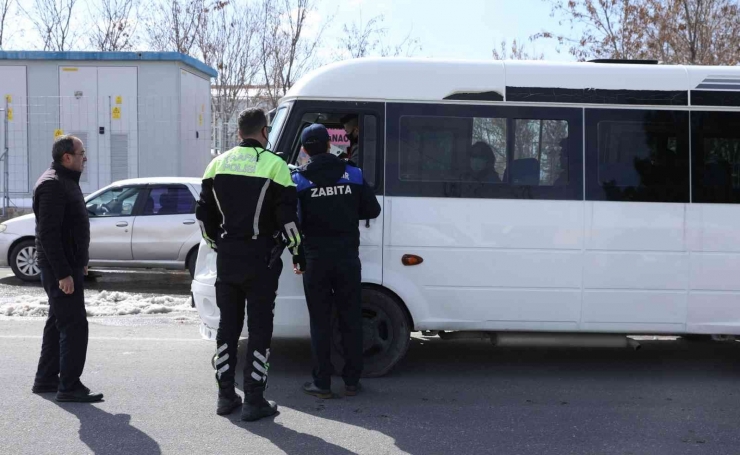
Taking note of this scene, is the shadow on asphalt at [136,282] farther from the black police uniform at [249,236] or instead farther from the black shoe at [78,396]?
the black police uniform at [249,236]

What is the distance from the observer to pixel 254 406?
18.8ft

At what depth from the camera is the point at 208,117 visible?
19.8 meters

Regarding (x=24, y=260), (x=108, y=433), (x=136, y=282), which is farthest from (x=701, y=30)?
(x=108, y=433)

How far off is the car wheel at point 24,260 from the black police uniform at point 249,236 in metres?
7.16

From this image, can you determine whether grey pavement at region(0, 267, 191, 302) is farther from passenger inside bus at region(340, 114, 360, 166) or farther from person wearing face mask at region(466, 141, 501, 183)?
person wearing face mask at region(466, 141, 501, 183)

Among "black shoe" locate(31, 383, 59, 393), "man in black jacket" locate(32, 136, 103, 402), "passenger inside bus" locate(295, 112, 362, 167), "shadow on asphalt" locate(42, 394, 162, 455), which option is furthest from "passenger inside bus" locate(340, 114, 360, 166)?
"black shoe" locate(31, 383, 59, 393)

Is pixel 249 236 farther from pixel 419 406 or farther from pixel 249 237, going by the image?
pixel 419 406

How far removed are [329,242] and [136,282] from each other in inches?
282

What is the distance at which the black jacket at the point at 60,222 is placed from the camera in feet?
19.2

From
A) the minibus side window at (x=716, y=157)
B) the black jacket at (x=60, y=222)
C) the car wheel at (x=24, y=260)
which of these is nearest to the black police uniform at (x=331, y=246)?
the black jacket at (x=60, y=222)

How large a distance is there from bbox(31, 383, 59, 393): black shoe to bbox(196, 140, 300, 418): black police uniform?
4.56 feet

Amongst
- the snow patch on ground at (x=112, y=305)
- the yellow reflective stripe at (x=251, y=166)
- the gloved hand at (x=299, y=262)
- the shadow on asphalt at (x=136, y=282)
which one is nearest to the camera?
the yellow reflective stripe at (x=251, y=166)

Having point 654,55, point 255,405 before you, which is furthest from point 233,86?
point 255,405

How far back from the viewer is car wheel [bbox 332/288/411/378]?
675 cm
